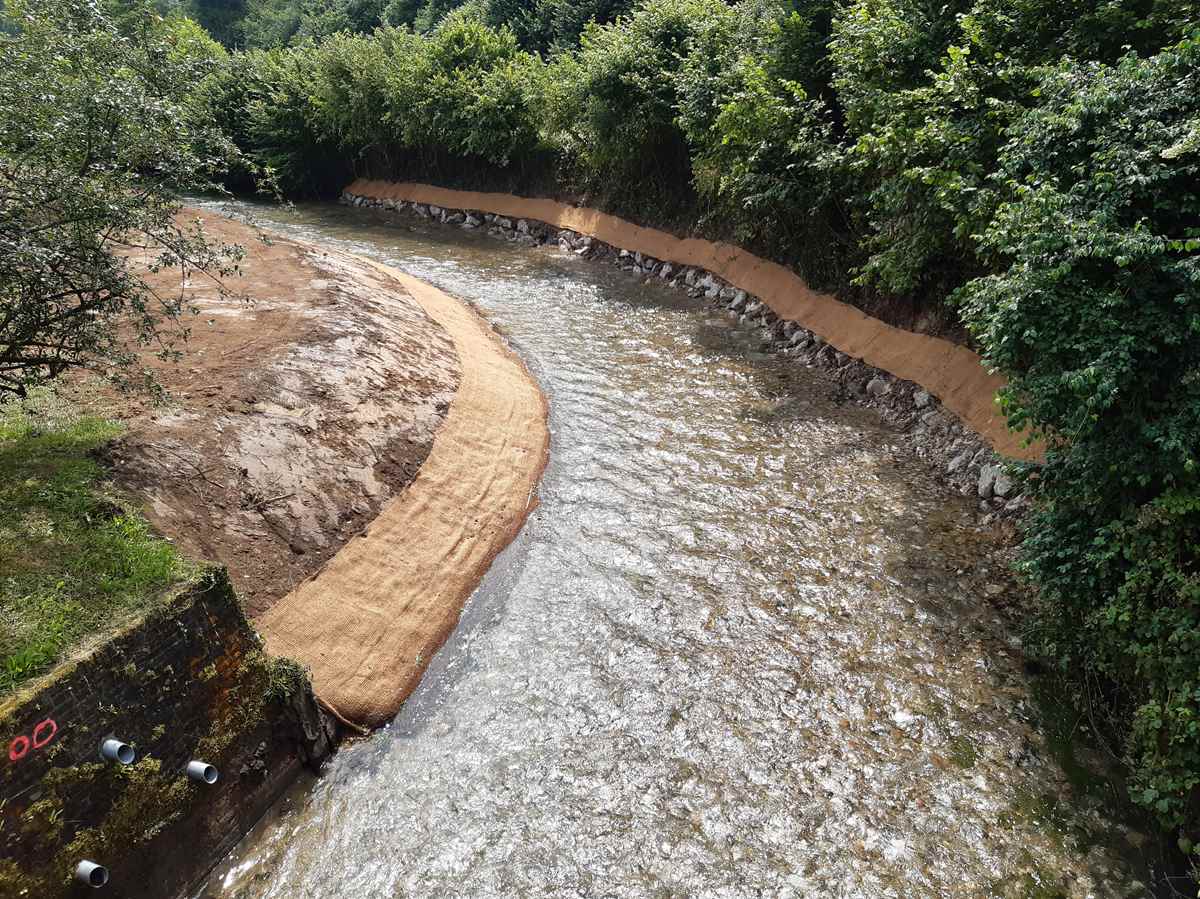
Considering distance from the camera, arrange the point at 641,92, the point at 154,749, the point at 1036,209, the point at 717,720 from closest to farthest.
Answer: the point at 154,749 < the point at 717,720 < the point at 1036,209 < the point at 641,92

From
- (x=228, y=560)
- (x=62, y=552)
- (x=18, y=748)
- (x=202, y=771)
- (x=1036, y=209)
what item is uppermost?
(x=1036, y=209)

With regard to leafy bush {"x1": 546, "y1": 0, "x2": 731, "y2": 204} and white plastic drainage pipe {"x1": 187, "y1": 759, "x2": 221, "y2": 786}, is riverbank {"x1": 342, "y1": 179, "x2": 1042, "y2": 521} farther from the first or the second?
white plastic drainage pipe {"x1": 187, "y1": 759, "x2": 221, "y2": 786}

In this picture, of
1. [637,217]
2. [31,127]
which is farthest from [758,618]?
[637,217]

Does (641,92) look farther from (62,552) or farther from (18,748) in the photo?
(18,748)

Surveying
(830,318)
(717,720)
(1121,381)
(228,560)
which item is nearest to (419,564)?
(228,560)

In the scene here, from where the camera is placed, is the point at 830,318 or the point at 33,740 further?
the point at 830,318

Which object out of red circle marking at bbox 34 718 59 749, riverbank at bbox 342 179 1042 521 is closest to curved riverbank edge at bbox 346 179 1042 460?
riverbank at bbox 342 179 1042 521

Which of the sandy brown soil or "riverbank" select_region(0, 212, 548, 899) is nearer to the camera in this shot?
"riverbank" select_region(0, 212, 548, 899)
